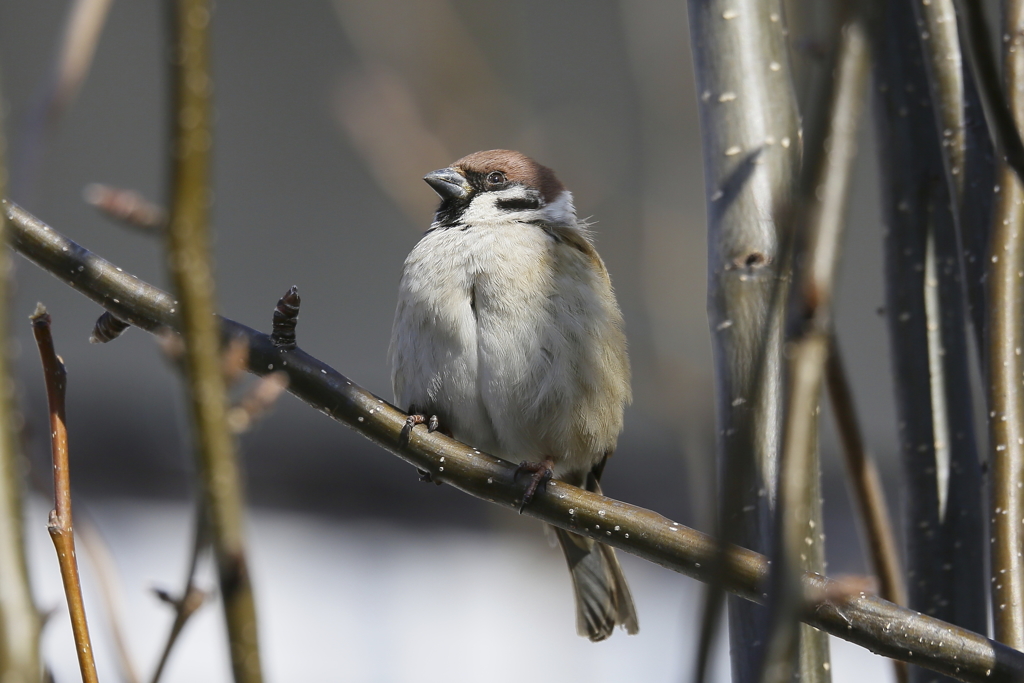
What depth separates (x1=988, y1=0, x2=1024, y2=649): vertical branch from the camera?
1.30 m

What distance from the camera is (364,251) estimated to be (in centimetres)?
476

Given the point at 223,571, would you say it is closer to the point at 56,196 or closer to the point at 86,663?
the point at 86,663

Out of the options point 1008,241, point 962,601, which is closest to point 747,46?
point 1008,241

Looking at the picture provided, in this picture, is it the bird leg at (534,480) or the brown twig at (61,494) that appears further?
the bird leg at (534,480)

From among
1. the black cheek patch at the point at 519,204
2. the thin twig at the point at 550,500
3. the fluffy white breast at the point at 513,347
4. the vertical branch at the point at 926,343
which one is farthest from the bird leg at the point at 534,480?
the black cheek patch at the point at 519,204

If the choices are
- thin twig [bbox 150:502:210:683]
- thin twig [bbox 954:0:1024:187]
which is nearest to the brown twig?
thin twig [bbox 150:502:210:683]

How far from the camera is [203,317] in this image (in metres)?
0.66

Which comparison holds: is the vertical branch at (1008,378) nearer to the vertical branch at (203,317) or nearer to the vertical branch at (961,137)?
the vertical branch at (961,137)

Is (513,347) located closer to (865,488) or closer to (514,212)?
(514,212)

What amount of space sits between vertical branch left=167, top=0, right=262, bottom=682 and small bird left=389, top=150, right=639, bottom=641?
1.56 m

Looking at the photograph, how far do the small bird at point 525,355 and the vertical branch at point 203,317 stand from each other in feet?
5.13

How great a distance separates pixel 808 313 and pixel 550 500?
2.94ft

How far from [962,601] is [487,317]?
107 cm

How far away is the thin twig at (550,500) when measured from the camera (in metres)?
1.18
